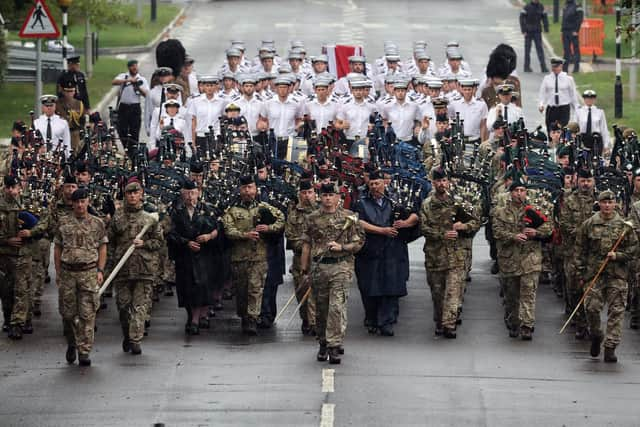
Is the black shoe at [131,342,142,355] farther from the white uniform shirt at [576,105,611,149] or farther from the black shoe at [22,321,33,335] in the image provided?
the white uniform shirt at [576,105,611,149]

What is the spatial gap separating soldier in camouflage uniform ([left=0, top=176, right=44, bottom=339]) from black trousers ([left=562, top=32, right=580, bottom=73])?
24541 millimetres

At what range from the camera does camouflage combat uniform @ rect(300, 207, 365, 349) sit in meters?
19.7

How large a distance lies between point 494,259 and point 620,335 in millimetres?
5302

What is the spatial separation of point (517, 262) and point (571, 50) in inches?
951

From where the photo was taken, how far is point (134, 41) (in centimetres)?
4878

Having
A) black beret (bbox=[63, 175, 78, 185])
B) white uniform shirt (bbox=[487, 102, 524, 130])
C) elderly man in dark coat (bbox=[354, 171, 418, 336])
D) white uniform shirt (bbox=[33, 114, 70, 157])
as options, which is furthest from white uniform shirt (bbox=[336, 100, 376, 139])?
black beret (bbox=[63, 175, 78, 185])

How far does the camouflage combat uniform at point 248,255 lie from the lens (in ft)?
69.2

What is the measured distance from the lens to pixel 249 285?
69.6 feet

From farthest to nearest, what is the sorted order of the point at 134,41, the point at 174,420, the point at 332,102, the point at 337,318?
1. the point at 134,41
2. the point at 332,102
3. the point at 337,318
4. the point at 174,420

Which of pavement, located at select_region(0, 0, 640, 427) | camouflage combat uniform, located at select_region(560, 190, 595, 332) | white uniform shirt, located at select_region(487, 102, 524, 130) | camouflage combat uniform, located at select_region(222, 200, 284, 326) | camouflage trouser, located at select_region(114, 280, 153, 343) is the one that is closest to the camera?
pavement, located at select_region(0, 0, 640, 427)

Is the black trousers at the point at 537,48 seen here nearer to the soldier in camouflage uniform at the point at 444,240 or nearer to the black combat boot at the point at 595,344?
the soldier in camouflage uniform at the point at 444,240

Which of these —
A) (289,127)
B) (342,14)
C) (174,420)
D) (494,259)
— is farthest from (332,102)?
(342,14)

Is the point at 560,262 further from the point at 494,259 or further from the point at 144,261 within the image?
the point at 144,261

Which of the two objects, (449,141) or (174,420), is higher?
(449,141)
